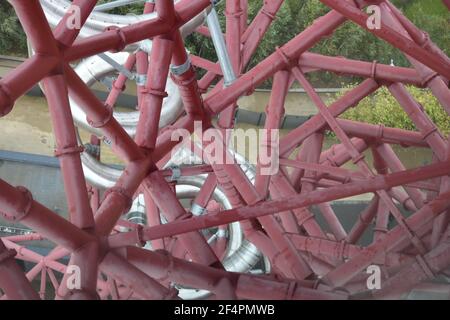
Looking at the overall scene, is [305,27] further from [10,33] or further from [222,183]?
[222,183]

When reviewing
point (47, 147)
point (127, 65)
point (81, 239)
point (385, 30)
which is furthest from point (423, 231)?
point (47, 147)

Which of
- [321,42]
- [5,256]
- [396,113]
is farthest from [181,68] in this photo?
[321,42]

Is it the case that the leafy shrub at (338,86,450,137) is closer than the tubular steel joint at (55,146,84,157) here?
No

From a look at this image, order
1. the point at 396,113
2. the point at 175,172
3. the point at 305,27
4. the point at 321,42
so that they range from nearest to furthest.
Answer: the point at 175,172 < the point at 396,113 < the point at 321,42 < the point at 305,27

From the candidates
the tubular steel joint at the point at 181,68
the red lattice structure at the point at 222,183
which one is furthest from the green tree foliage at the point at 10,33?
the tubular steel joint at the point at 181,68

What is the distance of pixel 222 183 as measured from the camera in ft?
32.8

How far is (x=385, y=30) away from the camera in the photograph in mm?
7379

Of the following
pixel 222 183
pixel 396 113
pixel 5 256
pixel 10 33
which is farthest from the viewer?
pixel 10 33

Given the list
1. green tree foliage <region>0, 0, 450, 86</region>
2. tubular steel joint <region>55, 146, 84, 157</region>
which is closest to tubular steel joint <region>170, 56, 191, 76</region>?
tubular steel joint <region>55, 146, 84, 157</region>

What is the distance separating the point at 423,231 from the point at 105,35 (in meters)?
5.48

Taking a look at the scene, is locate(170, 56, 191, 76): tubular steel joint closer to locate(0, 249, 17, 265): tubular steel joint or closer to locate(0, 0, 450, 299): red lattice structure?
locate(0, 0, 450, 299): red lattice structure

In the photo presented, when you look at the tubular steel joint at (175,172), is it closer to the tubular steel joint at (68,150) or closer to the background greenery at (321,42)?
the tubular steel joint at (68,150)

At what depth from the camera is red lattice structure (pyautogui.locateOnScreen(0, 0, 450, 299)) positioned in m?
6.33

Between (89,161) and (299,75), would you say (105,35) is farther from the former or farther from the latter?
(89,161)
